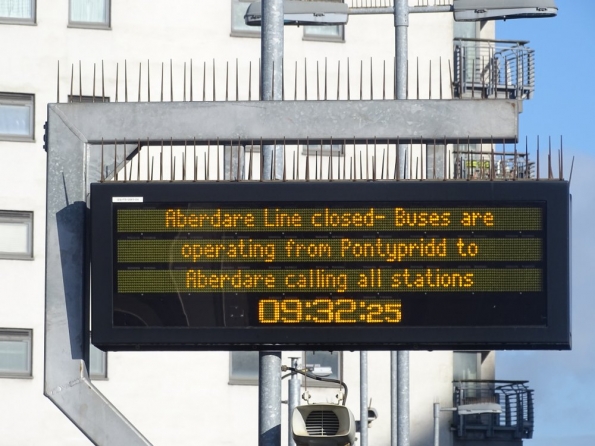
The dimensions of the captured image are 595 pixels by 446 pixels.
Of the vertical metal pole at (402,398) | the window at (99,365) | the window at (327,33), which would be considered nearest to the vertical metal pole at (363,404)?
the vertical metal pole at (402,398)

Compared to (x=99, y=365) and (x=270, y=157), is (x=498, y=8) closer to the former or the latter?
(x=270, y=157)

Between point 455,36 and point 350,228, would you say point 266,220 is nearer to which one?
point 350,228

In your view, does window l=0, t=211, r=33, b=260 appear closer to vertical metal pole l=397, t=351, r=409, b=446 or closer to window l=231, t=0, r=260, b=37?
window l=231, t=0, r=260, b=37

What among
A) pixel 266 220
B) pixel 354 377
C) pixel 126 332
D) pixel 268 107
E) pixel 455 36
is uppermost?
pixel 455 36

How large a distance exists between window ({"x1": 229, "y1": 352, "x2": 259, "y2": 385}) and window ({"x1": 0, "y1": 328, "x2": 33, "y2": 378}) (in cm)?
457

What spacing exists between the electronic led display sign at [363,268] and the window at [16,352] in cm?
2823

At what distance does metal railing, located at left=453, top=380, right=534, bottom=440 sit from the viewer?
143 feet

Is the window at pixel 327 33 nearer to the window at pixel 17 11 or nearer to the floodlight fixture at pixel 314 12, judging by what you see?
the window at pixel 17 11

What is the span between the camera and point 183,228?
40.4 ft

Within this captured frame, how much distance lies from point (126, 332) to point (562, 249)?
10.1 ft

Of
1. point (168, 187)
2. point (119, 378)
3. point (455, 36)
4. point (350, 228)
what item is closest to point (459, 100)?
point (350, 228)

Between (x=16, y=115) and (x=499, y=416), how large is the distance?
1417 centimetres

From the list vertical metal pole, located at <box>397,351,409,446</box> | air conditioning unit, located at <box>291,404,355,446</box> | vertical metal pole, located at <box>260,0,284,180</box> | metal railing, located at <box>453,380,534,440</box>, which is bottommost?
metal railing, located at <box>453,380,534,440</box>

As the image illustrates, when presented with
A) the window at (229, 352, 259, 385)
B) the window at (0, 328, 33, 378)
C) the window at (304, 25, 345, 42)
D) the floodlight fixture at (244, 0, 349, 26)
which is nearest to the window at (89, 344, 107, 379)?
the window at (0, 328, 33, 378)
